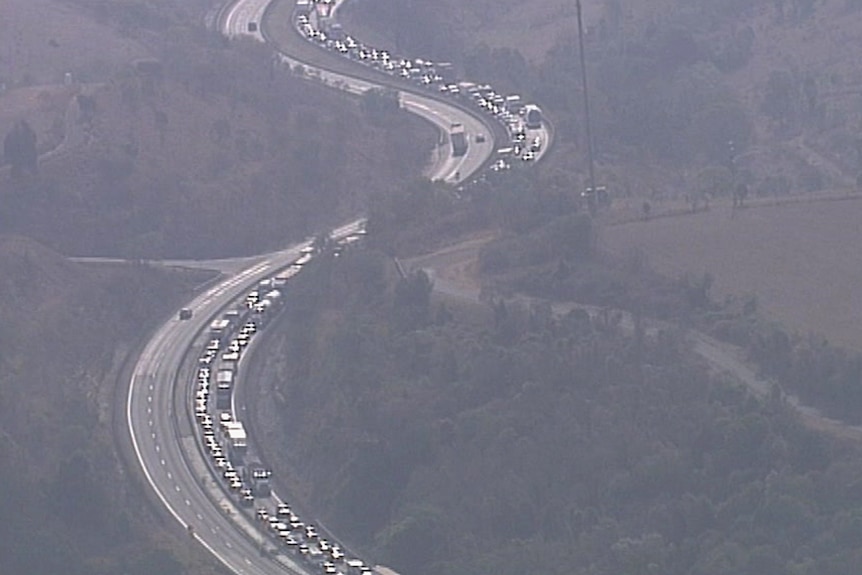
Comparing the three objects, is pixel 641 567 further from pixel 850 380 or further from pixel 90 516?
pixel 90 516

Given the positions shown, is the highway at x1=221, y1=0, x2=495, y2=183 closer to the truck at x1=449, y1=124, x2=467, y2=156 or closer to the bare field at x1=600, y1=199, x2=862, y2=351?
the truck at x1=449, y1=124, x2=467, y2=156

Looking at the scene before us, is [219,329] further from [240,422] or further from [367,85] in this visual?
[367,85]

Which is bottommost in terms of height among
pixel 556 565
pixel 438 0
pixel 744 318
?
pixel 556 565

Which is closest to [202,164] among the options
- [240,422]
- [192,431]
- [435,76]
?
[435,76]

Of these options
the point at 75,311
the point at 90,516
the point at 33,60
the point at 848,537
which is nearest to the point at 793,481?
the point at 848,537

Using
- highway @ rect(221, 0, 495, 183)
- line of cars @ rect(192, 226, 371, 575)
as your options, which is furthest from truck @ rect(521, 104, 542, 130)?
line of cars @ rect(192, 226, 371, 575)

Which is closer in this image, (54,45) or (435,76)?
(54,45)

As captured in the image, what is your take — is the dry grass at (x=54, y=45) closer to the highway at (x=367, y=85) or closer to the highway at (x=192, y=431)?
the highway at (x=367, y=85)

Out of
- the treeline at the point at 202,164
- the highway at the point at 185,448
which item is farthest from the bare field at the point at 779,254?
the treeline at the point at 202,164
